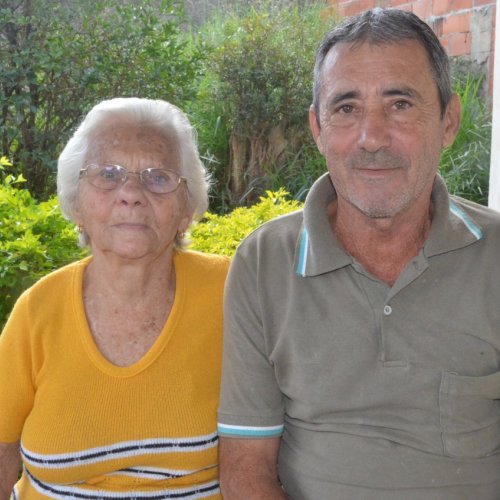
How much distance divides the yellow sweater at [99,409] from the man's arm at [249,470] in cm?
8

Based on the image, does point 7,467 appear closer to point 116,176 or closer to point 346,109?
point 116,176

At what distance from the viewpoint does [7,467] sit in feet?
7.82

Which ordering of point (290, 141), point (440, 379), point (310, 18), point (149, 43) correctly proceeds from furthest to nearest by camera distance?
point (310, 18)
point (290, 141)
point (149, 43)
point (440, 379)

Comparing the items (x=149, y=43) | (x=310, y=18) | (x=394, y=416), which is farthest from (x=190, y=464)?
(x=310, y=18)

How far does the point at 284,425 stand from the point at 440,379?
0.48 metres

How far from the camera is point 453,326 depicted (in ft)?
7.02

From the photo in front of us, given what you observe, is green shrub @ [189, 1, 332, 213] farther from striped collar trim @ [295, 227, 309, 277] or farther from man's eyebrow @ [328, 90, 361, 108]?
man's eyebrow @ [328, 90, 361, 108]

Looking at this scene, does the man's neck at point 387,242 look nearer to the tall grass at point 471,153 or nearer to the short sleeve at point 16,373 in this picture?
the short sleeve at point 16,373

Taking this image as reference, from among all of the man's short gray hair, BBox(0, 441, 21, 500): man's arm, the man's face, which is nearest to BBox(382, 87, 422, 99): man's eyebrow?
the man's face

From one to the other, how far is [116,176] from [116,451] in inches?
30.8

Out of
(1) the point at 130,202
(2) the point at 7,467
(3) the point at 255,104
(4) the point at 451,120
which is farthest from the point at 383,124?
(3) the point at 255,104

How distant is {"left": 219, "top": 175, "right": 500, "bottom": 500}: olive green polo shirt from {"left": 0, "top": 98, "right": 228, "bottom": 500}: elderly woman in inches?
6.2

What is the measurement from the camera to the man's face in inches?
83.0

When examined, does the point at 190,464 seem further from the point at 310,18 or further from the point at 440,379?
the point at 310,18
